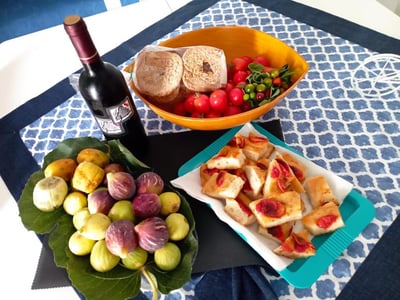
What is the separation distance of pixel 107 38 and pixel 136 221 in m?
0.80

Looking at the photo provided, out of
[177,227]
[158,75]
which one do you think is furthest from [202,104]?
[177,227]

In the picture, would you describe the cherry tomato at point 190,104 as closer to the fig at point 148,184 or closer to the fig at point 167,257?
the fig at point 148,184

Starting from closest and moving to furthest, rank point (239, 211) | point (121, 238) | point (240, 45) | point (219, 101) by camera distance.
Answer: point (121, 238) < point (239, 211) < point (219, 101) < point (240, 45)

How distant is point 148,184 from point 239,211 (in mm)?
176

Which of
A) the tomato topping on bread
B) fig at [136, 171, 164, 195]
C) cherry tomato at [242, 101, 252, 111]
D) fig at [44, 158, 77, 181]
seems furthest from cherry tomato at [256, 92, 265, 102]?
fig at [44, 158, 77, 181]

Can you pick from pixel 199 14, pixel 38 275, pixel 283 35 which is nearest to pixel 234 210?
pixel 38 275

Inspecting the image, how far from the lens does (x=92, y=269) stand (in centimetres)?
53

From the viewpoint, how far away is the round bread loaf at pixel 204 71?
0.83 meters

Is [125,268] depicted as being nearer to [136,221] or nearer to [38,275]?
[136,221]

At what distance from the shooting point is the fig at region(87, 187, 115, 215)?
56cm

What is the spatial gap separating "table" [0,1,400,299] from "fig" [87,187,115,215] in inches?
8.4

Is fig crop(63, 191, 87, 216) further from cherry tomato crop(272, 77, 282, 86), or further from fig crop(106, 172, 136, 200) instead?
cherry tomato crop(272, 77, 282, 86)

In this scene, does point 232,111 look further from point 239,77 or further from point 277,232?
point 277,232

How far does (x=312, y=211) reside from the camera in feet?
2.03
